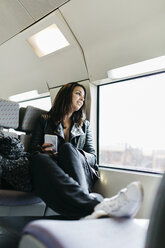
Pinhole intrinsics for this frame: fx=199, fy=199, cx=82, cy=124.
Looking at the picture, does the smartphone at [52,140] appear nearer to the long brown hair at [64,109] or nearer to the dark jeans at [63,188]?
the long brown hair at [64,109]

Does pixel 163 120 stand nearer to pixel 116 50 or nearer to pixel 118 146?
pixel 118 146

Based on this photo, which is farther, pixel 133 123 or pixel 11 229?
pixel 133 123

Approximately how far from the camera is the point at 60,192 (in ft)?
3.87

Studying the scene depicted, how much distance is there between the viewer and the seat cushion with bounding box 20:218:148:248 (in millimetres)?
634

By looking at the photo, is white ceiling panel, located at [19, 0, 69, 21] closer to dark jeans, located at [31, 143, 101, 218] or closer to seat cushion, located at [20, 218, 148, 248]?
dark jeans, located at [31, 143, 101, 218]

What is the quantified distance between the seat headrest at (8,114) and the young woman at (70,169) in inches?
12.4

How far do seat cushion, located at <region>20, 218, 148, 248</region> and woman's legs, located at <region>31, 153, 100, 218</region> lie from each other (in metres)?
0.29

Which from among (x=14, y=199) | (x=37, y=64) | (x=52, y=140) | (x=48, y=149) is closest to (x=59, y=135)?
(x=52, y=140)

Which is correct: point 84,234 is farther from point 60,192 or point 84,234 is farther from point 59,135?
point 59,135

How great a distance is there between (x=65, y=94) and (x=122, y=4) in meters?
1.13

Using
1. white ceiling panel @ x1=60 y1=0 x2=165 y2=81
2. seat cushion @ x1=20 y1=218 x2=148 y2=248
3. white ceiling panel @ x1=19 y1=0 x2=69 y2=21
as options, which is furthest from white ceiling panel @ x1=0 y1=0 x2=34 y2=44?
seat cushion @ x1=20 y1=218 x2=148 y2=248

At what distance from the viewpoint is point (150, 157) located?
2.26m

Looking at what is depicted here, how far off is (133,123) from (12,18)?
2.10m

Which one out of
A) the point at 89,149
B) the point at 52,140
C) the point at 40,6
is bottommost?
the point at 89,149
